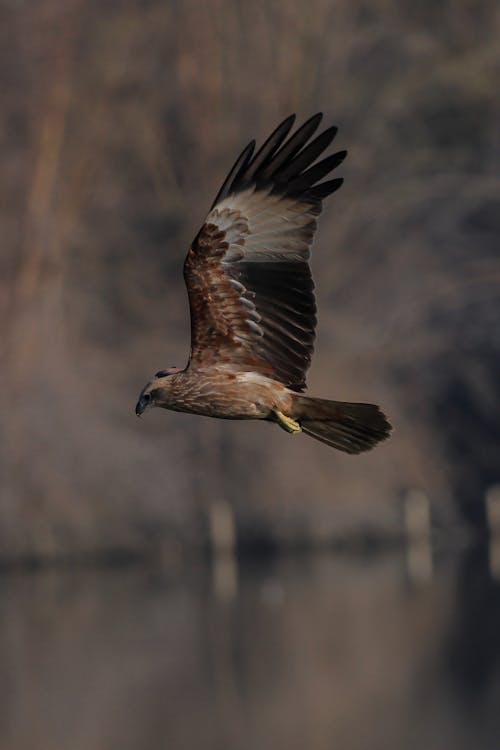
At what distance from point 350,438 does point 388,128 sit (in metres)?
21.3

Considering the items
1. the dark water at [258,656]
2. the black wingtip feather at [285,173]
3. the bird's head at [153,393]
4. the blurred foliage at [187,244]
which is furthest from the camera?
the dark water at [258,656]

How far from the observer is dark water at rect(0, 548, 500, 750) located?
1164 inches

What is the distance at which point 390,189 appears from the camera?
92.9 feet

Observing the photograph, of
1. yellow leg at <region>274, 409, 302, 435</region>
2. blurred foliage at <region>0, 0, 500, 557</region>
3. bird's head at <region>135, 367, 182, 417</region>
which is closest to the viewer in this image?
yellow leg at <region>274, 409, 302, 435</region>

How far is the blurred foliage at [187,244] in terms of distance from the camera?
27.5 m

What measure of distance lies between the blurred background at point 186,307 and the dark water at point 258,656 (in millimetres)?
154

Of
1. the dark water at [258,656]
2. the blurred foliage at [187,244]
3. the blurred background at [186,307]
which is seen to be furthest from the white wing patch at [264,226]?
the dark water at [258,656]

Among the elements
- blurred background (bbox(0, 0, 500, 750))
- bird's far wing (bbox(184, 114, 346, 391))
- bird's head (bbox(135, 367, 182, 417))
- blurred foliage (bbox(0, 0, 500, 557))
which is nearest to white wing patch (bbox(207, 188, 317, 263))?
bird's far wing (bbox(184, 114, 346, 391))

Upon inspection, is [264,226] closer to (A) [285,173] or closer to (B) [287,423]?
(A) [285,173]

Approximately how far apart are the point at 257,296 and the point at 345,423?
0.76 metres

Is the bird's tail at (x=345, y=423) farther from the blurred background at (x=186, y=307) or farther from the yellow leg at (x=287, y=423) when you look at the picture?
the blurred background at (x=186, y=307)

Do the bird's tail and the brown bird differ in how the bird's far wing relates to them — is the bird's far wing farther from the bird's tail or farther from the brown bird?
the bird's tail

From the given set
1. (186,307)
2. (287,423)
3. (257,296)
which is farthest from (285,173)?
(186,307)

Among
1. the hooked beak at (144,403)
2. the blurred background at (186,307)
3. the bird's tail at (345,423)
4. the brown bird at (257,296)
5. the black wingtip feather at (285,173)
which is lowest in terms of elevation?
the bird's tail at (345,423)
